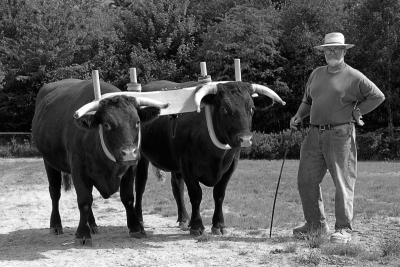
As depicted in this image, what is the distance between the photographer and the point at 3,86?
32.8 metres

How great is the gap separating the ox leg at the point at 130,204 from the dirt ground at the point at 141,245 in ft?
0.49

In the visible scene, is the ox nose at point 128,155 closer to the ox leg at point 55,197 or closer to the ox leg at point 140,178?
the ox leg at point 140,178

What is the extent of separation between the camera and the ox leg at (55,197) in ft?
30.5

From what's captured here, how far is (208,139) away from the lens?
835 centimetres

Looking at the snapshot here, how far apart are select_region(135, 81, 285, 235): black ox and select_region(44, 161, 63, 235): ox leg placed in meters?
1.26

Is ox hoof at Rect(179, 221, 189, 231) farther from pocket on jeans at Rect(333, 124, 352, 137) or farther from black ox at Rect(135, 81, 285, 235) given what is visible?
pocket on jeans at Rect(333, 124, 352, 137)

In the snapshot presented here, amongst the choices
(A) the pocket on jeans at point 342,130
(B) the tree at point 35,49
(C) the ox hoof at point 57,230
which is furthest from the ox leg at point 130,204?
(B) the tree at point 35,49

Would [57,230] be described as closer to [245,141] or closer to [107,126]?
[107,126]

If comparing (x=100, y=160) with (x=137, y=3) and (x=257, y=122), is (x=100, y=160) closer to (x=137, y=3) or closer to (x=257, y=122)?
(x=257, y=122)

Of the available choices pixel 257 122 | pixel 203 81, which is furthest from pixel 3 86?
pixel 203 81

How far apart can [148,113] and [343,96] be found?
8.36ft

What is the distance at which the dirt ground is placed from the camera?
279 inches

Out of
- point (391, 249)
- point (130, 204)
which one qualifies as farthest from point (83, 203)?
point (391, 249)

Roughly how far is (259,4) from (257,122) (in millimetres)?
9696
